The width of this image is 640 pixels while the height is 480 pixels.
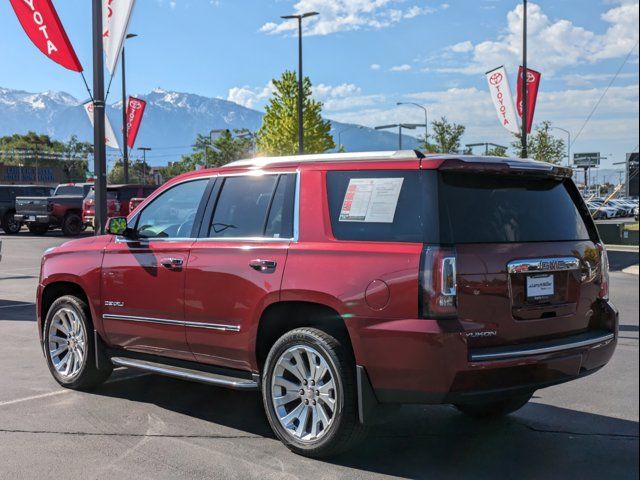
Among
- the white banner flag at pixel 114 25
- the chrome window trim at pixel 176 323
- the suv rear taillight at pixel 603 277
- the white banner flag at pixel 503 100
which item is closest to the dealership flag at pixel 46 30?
the white banner flag at pixel 114 25

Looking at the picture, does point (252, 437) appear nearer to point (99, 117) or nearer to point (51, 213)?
point (99, 117)

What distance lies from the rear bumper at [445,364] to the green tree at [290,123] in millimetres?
50359

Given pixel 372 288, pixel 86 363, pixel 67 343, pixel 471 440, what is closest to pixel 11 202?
pixel 67 343

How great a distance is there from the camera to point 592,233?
4.56 meters

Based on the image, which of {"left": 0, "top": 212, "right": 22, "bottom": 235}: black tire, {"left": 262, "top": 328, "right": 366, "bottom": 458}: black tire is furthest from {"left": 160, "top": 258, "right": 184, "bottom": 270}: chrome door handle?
{"left": 0, "top": 212, "right": 22, "bottom": 235}: black tire

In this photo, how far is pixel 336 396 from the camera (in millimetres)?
4102

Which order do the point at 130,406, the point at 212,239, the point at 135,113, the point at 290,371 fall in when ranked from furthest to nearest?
the point at 135,113
the point at 130,406
the point at 212,239
the point at 290,371

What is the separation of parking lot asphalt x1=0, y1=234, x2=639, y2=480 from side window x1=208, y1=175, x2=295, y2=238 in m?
1.41

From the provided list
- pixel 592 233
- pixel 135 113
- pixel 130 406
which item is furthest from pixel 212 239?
pixel 135 113

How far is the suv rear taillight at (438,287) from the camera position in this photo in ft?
12.2

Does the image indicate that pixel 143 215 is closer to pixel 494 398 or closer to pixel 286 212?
pixel 286 212

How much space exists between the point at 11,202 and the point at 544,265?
2960cm

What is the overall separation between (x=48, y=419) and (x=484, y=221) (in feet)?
11.4

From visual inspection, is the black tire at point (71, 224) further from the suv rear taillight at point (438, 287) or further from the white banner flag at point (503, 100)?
the suv rear taillight at point (438, 287)
